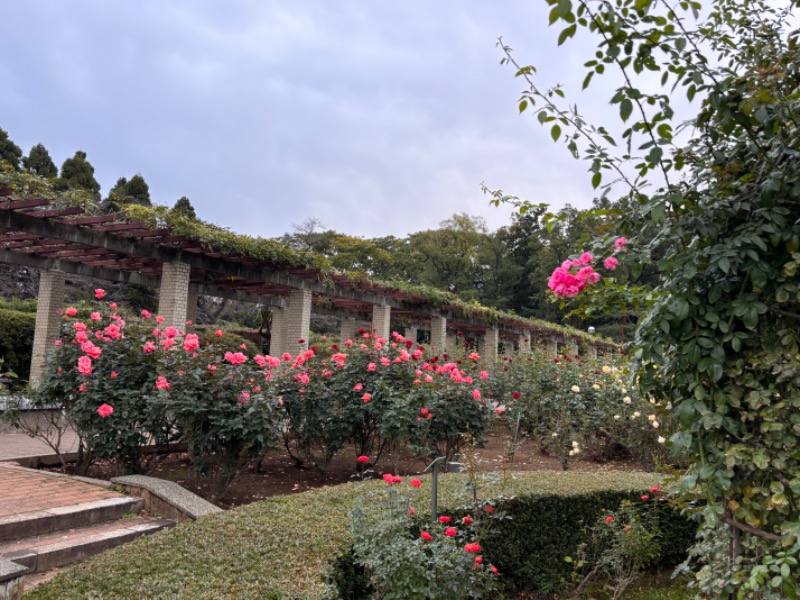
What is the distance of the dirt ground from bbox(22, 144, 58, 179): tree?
2042 cm

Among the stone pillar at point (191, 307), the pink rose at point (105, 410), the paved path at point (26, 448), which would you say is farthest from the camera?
the stone pillar at point (191, 307)

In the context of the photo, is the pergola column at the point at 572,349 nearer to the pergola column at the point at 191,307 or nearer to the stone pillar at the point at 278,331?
the stone pillar at the point at 278,331

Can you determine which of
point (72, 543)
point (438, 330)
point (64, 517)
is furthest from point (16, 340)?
point (438, 330)

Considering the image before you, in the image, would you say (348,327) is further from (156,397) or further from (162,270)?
(156,397)

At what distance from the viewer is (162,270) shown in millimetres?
10062

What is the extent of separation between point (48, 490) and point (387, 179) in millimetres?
16823

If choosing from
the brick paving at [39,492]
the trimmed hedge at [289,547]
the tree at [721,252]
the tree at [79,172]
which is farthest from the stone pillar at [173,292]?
the tree at [79,172]

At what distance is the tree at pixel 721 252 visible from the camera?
1604 millimetres

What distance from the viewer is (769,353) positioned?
1687 mm

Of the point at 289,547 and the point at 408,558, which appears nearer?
the point at 408,558

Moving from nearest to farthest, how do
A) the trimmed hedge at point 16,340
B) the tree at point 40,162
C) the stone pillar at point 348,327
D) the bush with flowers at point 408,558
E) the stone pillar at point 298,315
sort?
1. the bush with flowers at point 408,558
2. the trimmed hedge at point 16,340
3. the stone pillar at point 298,315
4. the stone pillar at point 348,327
5. the tree at point 40,162

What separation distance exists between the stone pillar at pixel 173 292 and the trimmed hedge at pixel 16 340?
4068 mm

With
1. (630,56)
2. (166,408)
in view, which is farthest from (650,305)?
(166,408)

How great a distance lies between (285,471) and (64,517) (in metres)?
2.42
